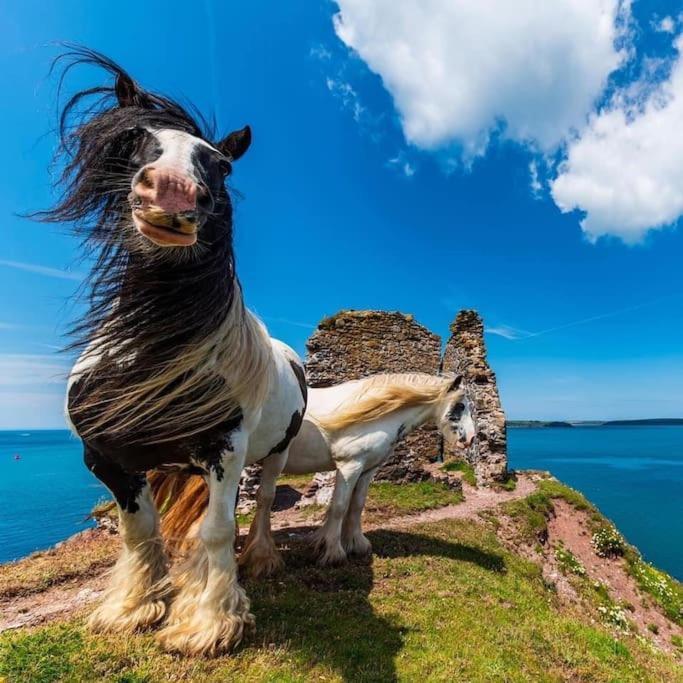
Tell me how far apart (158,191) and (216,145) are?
89cm

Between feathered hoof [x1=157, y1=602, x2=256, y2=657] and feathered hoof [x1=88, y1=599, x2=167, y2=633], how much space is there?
187 mm

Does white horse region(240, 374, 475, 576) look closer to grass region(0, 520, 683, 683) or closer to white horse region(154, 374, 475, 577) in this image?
white horse region(154, 374, 475, 577)

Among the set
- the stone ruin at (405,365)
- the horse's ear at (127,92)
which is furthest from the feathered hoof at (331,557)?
the stone ruin at (405,365)

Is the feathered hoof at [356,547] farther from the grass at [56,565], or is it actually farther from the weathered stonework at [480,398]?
the weathered stonework at [480,398]

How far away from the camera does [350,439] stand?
473 centimetres

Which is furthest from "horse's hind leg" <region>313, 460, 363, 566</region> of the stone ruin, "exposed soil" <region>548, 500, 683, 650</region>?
the stone ruin

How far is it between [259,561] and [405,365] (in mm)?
9417

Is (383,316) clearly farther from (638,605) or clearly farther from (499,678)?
(499,678)

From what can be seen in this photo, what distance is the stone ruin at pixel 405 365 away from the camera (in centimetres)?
1198

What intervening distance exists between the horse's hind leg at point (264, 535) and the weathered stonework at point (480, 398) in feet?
28.7

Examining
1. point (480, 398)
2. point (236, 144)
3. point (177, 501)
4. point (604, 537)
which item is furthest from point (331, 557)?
point (480, 398)

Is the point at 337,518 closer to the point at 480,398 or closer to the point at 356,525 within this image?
the point at 356,525

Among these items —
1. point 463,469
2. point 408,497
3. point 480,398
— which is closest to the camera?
point 408,497

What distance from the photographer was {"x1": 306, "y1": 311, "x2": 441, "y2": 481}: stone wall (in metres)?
12.0
